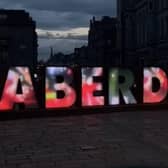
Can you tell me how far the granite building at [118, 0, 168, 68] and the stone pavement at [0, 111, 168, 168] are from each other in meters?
52.6

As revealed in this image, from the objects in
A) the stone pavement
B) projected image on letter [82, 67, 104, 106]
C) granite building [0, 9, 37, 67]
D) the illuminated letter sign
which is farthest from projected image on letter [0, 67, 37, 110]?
granite building [0, 9, 37, 67]

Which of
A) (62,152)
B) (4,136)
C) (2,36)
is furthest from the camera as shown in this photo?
(2,36)

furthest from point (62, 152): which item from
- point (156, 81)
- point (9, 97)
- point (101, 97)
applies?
point (156, 81)

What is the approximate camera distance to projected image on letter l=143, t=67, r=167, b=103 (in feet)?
58.7

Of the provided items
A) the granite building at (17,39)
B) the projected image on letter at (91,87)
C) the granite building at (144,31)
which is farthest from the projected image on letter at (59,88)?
the granite building at (17,39)

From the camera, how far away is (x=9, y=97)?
15.3 m

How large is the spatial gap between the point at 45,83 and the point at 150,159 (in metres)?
7.82

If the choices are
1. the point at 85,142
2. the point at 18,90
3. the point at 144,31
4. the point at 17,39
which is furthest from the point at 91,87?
the point at 17,39

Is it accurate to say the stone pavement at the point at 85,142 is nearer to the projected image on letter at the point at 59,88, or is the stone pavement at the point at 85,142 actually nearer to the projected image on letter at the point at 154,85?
the projected image on letter at the point at 59,88

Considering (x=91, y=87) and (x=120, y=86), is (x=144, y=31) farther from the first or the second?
(x=91, y=87)

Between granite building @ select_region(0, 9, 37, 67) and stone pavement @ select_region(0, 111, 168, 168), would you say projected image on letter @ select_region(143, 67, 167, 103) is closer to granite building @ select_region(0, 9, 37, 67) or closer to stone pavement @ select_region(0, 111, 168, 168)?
stone pavement @ select_region(0, 111, 168, 168)

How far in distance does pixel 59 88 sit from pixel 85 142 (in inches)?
232

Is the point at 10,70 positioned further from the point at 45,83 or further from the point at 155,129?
the point at 155,129

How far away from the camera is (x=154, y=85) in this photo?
18234 millimetres
